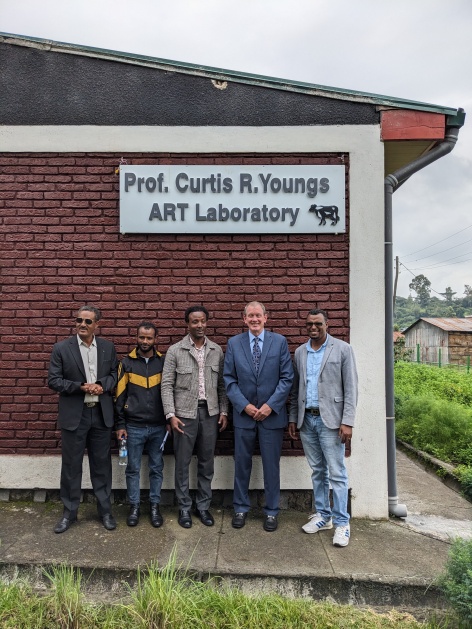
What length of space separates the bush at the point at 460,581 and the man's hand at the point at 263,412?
1.75 metres

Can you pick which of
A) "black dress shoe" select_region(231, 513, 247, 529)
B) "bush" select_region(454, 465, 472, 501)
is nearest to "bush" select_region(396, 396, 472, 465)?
"bush" select_region(454, 465, 472, 501)

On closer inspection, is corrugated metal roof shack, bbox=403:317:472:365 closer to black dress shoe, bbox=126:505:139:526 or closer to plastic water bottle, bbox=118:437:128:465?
black dress shoe, bbox=126:505:139:526

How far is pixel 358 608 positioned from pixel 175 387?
229 centimetres

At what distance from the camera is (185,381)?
176 inches

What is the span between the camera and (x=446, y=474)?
643 cm

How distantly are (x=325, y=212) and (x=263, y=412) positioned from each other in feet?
6.95

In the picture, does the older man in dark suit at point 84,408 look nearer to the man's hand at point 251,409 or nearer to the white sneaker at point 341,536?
the man's hand at point 251,409

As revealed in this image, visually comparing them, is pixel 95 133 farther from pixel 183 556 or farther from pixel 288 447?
pixel 183 556

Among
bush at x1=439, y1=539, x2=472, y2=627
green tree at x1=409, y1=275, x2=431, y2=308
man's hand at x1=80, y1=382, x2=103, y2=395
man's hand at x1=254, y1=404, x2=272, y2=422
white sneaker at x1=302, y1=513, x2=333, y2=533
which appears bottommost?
white sneaker at x1=302, y1=513, x2=333, y2=533

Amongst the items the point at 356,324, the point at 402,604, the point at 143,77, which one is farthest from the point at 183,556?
the point at 143,77

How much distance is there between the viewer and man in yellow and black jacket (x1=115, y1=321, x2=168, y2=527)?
4.47 metres

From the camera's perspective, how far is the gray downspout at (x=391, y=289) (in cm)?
488

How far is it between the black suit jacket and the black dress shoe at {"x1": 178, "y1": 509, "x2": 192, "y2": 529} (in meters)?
1.05

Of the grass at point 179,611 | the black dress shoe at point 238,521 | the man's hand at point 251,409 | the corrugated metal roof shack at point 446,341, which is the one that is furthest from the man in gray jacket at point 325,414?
the corrugated metal roof shack at point 446,341
